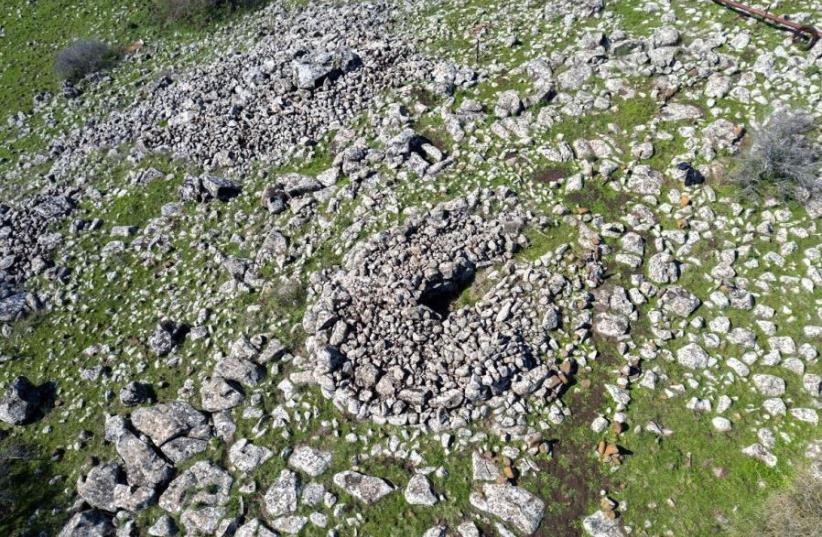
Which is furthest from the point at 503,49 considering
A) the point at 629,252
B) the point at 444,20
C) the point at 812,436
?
the point at 812,436

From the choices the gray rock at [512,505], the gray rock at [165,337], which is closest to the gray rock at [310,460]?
the gray rock at [512,505]

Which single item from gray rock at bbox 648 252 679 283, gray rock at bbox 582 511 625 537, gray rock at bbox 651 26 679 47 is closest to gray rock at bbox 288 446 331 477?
gray rock at bbox 582 511 625 537

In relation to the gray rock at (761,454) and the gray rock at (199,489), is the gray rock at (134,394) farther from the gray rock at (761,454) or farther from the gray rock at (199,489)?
the gray rock at (761,454)

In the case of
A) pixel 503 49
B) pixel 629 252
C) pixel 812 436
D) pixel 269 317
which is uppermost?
pixel 503 49

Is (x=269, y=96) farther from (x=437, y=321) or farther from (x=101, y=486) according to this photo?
(x=101, y=486)

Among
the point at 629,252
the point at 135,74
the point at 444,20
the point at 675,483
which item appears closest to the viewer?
the point at 675,483

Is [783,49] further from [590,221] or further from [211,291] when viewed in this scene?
[211,291]

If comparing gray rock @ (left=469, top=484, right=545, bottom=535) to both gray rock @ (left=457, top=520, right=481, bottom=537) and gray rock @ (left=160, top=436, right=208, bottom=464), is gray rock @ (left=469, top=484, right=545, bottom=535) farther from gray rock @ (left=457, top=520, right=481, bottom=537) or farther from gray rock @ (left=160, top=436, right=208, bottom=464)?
gray rock @ (left=160, top=436, right=208, bottom=464)
